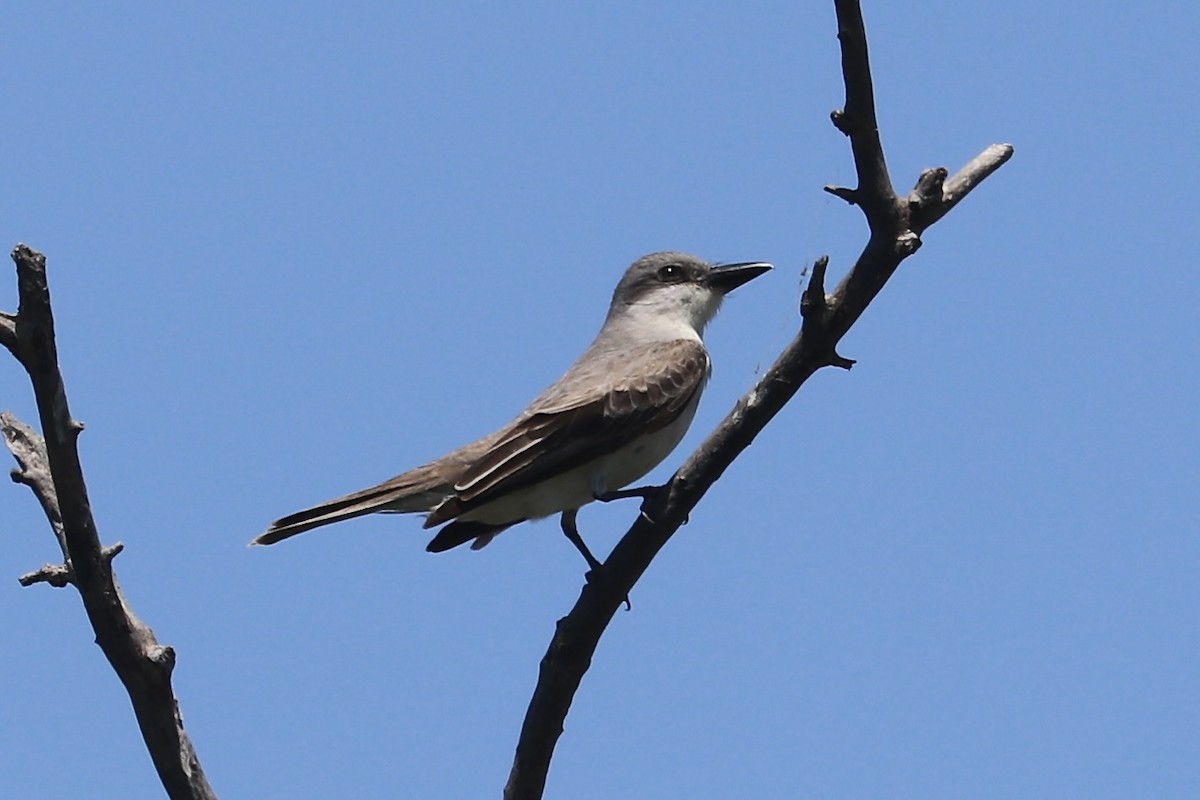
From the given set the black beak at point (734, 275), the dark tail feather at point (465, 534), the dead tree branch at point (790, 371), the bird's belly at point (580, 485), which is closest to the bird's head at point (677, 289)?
the black beak at point (734, 275)

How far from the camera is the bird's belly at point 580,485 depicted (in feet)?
27.2

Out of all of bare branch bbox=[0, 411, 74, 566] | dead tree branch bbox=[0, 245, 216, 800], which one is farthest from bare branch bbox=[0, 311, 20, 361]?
bare branch bbox=[0, 411, 74, 566]

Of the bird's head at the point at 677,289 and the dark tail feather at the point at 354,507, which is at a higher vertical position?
the bird's head at the point at 677,289

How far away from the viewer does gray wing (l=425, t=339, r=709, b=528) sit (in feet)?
26.5

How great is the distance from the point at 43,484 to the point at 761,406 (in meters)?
3.15

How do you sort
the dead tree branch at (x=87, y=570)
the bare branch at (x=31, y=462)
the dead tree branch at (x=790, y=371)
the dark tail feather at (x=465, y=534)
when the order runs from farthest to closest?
the dark tail feather at (x=465, y=534) < the bare branch at (x=31, y=462) < the dead tree branch at (x=790, y=371) < the dead tree branch at (x=87, y=570)

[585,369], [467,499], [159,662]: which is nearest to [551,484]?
[467,499]

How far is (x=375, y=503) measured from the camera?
27.3 feet

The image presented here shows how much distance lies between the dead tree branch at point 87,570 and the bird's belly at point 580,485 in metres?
2.50

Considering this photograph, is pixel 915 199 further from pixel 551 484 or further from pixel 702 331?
pixel 702 331

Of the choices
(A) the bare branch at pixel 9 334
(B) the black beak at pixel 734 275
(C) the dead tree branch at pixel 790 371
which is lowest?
(C) the dead tree branch at pixel 790 371

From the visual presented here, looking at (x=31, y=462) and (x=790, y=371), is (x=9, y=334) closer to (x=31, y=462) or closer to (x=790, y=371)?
(x=31, y=462)

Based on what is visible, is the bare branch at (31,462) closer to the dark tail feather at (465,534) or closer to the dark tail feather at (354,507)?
the dark tail feather at (354,507)

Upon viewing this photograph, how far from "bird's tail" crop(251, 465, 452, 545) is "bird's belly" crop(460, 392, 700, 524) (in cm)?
29
